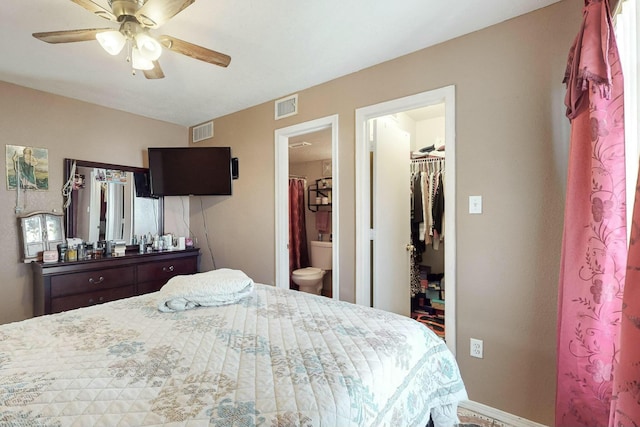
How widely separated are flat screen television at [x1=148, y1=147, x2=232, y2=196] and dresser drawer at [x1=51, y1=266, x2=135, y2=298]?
0.95 metres

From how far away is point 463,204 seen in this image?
72.1 inches

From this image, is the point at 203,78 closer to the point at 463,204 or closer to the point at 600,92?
the point at 463,204

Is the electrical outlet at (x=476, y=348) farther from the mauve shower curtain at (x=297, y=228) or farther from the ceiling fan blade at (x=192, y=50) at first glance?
the mauve shower curtain at (x=297, y=228)

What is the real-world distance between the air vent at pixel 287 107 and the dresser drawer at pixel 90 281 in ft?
6.99

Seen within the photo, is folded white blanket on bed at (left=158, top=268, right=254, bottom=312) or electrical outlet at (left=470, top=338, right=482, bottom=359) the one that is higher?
folded white blanket on bed at (left=158, top=268, right=254, bottom=312)

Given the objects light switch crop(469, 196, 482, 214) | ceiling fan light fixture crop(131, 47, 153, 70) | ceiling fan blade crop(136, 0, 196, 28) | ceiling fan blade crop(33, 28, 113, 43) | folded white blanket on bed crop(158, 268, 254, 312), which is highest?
ceiling fan blade crop(136, 0, 196, 28)

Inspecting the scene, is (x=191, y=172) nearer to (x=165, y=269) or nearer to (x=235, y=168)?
(x=235, y=168)

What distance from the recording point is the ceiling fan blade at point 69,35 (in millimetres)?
1375

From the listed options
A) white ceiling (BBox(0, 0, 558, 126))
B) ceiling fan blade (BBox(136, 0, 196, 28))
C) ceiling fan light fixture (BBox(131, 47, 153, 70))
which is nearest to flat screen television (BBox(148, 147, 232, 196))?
white ceiling (BBox(0, 0, 558, 126))

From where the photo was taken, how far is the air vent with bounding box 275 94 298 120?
2.68 metres

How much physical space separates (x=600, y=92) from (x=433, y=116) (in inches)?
92.8

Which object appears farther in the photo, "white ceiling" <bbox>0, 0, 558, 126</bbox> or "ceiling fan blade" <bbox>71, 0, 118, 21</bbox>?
"white ceiling" <bbox>0, 0, 558, 126</bbox>

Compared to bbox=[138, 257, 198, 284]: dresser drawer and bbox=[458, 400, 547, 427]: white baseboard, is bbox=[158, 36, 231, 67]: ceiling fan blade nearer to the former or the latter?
bbox=[138, 257, 198, 284]: dresser drawer

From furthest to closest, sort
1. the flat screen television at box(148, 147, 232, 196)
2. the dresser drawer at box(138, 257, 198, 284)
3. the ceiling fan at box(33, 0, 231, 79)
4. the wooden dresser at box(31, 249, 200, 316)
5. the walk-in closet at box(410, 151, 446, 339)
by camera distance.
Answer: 1. the flat screen television at box(148, 147, 232, 196)
2. the walk-in closet at box(410, 151, 446, 339)
3. the dresser drawer at box(138, 257, 198, 284)
4. the wooden dresser at box(31, 249, 200, 316)
5. the ceiling fan at box(33, 0, 231, 79)
